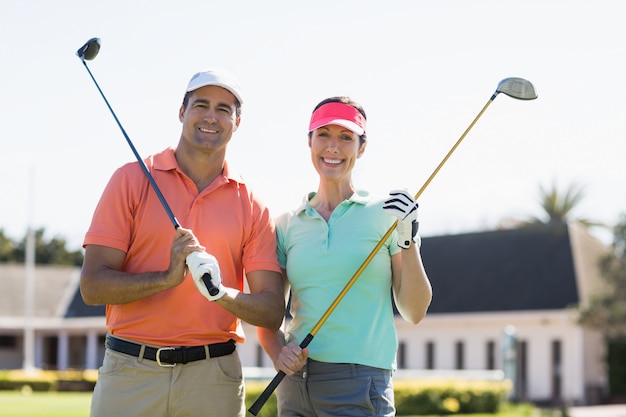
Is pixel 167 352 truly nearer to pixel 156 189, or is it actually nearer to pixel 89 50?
pixel 156 189

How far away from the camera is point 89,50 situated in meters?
4.45

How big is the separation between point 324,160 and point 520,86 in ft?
3.25

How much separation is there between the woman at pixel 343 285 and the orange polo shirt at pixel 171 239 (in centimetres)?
21

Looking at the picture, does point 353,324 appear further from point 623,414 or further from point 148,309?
point 623,414

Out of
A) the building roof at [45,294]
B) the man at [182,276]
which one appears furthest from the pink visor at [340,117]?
the building roof at [45,294]

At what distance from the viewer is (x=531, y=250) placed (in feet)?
101

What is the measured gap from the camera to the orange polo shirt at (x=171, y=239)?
4.00 meters

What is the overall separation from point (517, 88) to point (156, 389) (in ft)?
6.82

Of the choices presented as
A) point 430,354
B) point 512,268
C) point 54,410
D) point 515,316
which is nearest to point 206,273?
point 54,410

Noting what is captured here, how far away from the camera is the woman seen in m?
4.06

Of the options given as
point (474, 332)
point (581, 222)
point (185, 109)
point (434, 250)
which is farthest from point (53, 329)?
point (185, 109)

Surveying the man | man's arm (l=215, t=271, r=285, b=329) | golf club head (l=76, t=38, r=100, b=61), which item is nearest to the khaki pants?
the man

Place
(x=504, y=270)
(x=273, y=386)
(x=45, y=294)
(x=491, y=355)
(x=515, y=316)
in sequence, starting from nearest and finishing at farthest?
(x=273, y=386) < (x=515, y=316) < (x=491, y=355) < (x=504, y=270) < (x=45, y=294)

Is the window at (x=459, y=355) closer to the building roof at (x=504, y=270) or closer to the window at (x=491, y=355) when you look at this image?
the window at (x=491, y=355)
